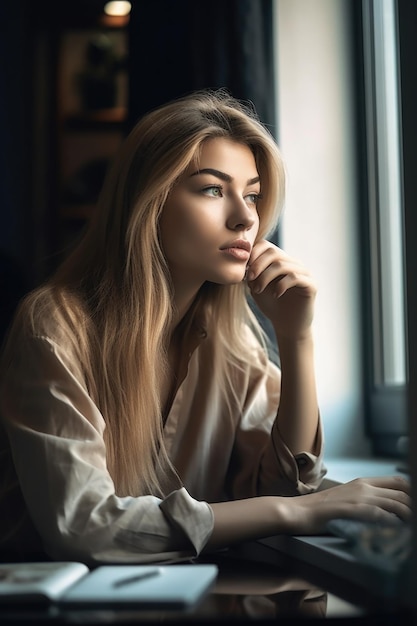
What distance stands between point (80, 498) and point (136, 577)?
0.69 ft

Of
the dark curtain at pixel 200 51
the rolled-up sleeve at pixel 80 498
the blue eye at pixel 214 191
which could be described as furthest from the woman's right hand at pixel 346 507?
the dark curtain at pixel 200 51

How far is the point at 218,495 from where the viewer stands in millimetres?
1468

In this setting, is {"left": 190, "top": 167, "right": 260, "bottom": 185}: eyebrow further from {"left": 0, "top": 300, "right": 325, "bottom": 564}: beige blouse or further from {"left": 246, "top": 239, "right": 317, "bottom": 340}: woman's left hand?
{"left": 0, "top": 300, "right": 325, "bottom": 564}: beige blouse

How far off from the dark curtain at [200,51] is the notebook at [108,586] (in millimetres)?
1327

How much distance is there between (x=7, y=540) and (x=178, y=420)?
0.33 m

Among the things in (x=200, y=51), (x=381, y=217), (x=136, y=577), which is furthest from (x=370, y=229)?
(x=136, y=577)

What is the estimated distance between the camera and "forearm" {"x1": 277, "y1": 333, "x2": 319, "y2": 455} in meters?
1.42

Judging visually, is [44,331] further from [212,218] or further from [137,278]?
[212,218]

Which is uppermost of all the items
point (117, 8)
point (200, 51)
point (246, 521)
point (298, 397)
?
point (117, 8)

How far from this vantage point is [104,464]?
1142 mm

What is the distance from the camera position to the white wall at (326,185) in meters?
2.17

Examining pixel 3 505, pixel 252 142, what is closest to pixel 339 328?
pixel 252 142

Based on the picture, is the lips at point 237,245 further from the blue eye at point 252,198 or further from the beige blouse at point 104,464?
the beige blouse at point 104,464

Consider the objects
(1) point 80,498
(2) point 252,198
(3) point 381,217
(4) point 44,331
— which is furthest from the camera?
(3) point 381,217
